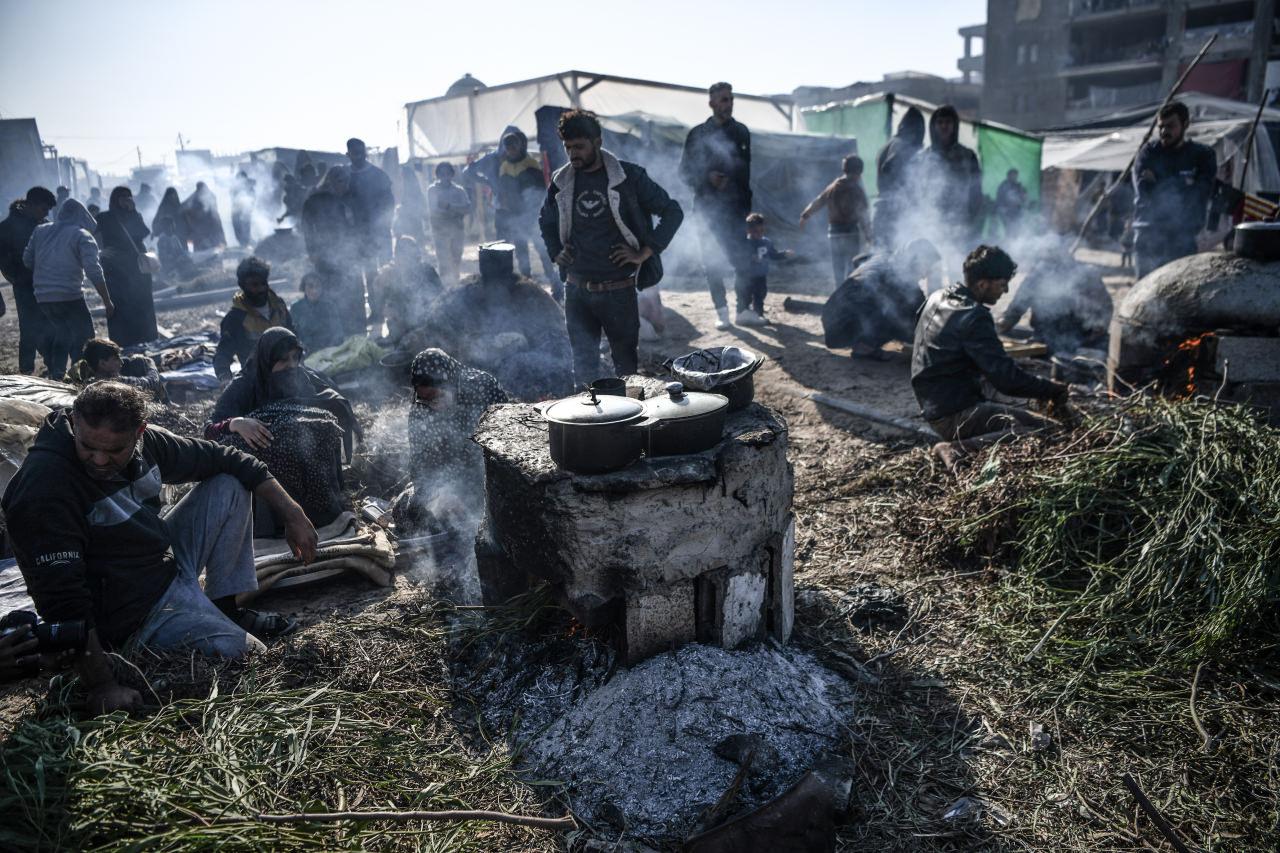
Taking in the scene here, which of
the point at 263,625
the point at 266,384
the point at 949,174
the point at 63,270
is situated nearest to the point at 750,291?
the point at 949,174

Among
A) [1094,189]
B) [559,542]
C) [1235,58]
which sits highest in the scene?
[1235,58]

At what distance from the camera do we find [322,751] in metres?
2.59

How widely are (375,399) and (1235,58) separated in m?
30.2

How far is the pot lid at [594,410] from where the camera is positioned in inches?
107

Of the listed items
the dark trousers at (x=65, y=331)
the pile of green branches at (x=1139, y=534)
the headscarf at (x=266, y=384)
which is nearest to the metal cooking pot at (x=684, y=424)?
the pile of green branches at (x=1139, y=534)

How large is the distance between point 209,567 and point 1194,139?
16295 mm

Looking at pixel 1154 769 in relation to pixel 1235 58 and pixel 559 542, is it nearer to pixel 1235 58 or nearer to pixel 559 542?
pixel 559 542

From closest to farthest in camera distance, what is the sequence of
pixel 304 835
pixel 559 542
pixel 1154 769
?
pixel 304 835
pixel 1154 769
pixel 559 542

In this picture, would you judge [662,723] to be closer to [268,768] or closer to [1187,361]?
[268,768]

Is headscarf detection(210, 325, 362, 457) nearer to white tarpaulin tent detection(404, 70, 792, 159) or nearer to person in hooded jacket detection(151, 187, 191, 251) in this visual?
white tarpaulin tent detection(404, 70, 792, 159)

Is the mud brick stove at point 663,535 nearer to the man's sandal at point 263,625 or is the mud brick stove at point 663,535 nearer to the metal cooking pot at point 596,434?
the metal cooking pot at point 596,434

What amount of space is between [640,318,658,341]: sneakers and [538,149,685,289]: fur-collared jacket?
3.27 m

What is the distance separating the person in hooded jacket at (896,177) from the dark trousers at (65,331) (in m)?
8.64

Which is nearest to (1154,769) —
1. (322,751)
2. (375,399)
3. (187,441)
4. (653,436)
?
(653,436)
